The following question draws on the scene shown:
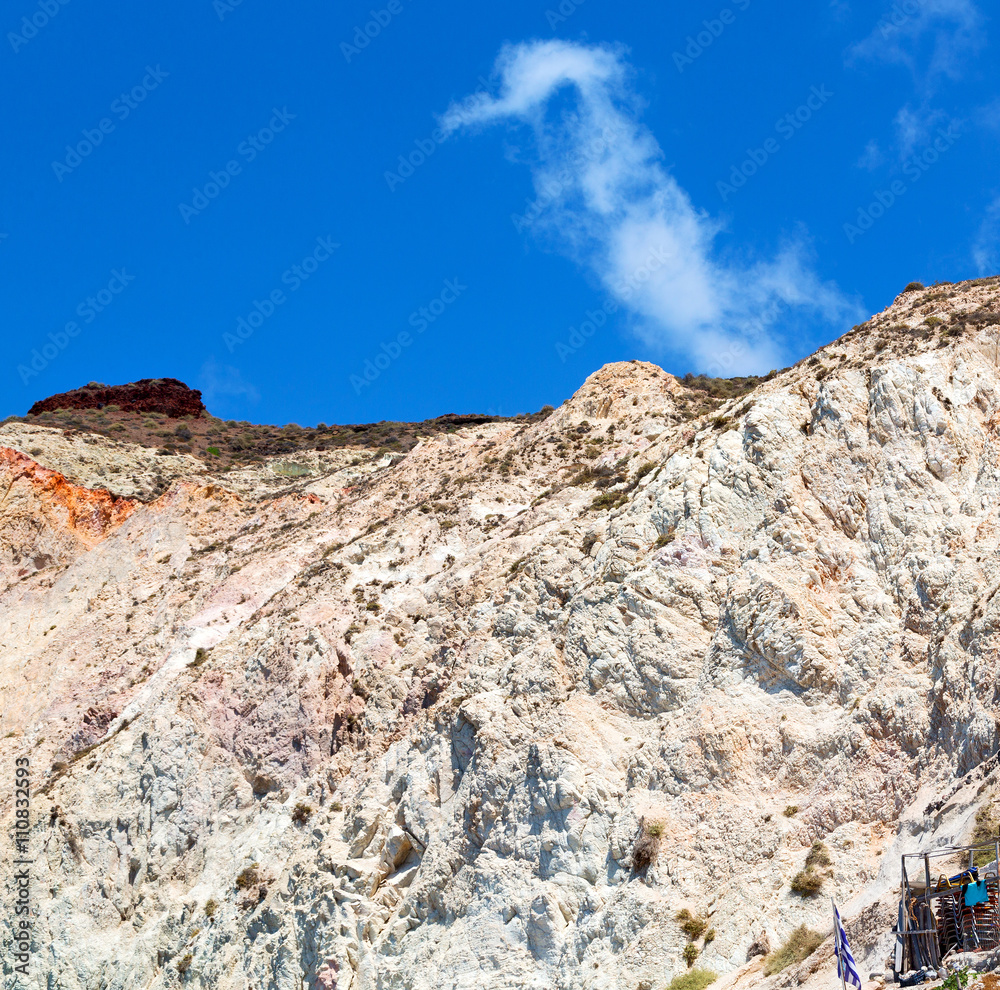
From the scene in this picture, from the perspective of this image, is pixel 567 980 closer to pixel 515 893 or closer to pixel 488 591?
pixel 515 893

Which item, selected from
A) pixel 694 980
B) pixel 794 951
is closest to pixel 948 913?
pixel 794 951

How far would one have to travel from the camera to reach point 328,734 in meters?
28.6

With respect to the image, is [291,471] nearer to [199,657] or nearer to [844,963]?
[199,657]

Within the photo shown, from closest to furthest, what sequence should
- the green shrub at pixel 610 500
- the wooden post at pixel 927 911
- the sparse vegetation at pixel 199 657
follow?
the wooden post at pixel 927 911 < the green shrub at pixel 610 500 < the sparse vegetation at pixel 199 657

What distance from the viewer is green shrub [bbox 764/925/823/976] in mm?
16797

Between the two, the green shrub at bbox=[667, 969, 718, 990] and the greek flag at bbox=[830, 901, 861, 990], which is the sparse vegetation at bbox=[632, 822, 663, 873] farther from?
the greek flag at bbox=[830, 901, 861, 990]

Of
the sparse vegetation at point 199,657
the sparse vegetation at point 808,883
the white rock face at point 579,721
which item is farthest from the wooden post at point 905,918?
the sparse vegetation at point 199,657

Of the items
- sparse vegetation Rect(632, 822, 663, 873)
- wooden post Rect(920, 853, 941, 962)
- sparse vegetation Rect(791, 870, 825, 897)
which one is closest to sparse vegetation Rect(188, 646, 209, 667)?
sparse vegetation Rect(632, 822, 663, 873)

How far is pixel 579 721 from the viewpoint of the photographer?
22.9 metres

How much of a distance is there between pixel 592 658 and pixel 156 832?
13.1 metres

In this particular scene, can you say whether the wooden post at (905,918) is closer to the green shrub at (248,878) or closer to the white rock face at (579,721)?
the white rock face at (579,721)

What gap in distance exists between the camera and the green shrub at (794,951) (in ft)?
55.1

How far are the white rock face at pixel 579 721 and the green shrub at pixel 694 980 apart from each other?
0.27m

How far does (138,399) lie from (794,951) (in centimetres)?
6340
